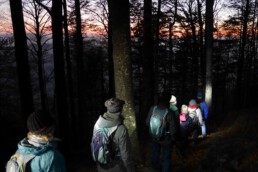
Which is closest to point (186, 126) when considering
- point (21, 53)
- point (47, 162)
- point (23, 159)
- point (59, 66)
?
point (47, 162)

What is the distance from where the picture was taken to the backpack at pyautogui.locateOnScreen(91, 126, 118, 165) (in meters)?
3.74

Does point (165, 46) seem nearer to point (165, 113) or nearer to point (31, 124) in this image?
point (165, 113)

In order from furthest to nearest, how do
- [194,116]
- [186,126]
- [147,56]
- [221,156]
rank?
1. [147,56]
2. [194,116]
3. [186,126]
4. [221,156]

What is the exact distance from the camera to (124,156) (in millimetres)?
3775

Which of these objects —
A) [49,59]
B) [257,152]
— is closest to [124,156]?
[257,152]

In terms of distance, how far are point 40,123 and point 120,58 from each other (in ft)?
10.4

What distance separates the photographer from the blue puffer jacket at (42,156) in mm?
2607

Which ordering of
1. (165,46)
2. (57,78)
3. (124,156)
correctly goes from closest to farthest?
(124,156) < (57,78) < (165,46)

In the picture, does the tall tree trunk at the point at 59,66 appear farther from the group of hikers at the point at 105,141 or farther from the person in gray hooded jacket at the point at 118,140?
the person in gray hooded jacket at the point at 118,140

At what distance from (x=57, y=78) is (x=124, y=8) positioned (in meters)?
6.01

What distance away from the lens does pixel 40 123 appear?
2727 mm

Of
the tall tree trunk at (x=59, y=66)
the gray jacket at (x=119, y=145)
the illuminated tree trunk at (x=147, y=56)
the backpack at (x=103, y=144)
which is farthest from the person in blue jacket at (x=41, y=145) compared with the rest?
the illuminated tree trunk at (x=147, y=56)

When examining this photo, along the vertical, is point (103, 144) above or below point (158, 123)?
above

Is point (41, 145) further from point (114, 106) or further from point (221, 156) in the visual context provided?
point (221, 156)
